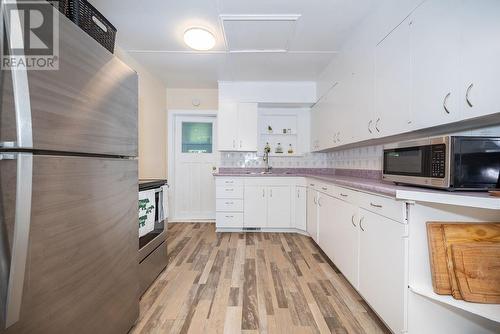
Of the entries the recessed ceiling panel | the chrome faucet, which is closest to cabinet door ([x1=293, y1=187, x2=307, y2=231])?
the chrome faucet

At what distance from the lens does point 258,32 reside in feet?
7.41

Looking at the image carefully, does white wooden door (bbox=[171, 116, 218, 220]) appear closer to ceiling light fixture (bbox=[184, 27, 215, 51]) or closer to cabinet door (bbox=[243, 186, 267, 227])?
cabinet door (bbox=[243, 186, 267, 227])

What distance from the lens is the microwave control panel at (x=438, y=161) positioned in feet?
3.72

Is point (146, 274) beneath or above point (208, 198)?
beneath

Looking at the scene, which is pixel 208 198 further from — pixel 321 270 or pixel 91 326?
pixel 91 326

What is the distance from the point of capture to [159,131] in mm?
3736

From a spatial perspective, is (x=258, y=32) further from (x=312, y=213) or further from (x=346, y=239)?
(x=312, y=213)

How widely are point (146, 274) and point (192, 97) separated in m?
3.12

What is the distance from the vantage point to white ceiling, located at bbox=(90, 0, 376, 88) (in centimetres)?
191

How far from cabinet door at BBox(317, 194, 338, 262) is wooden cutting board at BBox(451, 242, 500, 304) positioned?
1.08 metres

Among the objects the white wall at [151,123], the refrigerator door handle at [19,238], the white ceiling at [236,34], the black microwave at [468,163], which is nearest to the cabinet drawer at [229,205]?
the white wall at [151,123]

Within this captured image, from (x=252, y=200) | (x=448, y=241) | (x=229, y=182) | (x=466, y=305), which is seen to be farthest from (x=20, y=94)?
(x=252, y=200)

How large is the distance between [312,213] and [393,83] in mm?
1860

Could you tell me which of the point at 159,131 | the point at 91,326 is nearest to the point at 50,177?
the point at 91,326
